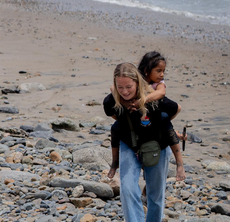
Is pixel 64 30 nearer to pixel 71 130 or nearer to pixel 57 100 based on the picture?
pixel 57 100

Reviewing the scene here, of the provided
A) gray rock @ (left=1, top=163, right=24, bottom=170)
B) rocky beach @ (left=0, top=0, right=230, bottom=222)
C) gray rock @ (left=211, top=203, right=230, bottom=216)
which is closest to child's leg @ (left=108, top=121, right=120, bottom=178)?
rocky beach @ (left=0, top=0, right=230, bottom=222)

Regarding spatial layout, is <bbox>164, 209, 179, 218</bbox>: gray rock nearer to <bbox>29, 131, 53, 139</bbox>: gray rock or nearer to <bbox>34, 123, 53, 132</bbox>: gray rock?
<bbox>29, 131, 53, 139</bbox>: gray rock

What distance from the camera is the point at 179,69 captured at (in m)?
12.5

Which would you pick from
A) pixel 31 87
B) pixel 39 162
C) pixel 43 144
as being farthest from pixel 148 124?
pixel 31 87

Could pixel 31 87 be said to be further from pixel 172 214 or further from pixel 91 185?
pixel 172 214

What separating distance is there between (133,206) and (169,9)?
26356mm

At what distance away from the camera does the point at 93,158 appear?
5.45 meters

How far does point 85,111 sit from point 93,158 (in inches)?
125

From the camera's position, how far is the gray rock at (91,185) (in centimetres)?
429

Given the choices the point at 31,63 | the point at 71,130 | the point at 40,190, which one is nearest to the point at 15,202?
the point at 40,190

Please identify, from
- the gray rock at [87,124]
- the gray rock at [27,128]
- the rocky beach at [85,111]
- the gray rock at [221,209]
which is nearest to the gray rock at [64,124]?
the rocky beach at [85,111]

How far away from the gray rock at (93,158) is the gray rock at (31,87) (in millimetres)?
4362

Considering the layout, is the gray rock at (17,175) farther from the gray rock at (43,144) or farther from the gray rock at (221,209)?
the gray rock at (221,209)

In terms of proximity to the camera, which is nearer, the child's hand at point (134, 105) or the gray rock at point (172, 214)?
the child's hand at point (134, 105)
